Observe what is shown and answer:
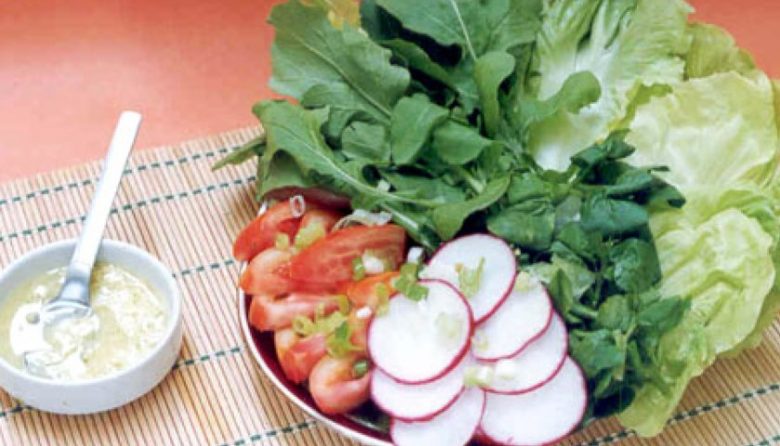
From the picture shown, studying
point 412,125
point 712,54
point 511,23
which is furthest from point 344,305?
point 712,54

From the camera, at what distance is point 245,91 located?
201cm

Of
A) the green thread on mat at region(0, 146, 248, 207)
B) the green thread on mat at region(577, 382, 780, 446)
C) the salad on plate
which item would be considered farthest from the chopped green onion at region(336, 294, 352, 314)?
the green thread on mat at region(0, 146, 248, 207)

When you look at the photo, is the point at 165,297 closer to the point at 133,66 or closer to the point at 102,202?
the point at 102,202

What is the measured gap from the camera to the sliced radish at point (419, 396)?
137 centimetres

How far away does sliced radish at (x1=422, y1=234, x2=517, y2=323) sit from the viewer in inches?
56.4

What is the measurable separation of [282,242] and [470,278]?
24 cm

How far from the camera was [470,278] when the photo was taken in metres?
1.44

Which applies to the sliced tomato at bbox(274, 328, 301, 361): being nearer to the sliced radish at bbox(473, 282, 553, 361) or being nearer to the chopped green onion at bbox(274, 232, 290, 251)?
the chopped green onion at bbox(274, 232, 290, 251)

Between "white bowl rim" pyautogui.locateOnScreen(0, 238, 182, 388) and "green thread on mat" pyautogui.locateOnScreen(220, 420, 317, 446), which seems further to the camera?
"green thread on mat" pyautogui.locateOnScreen(220, 420, 317, 446)

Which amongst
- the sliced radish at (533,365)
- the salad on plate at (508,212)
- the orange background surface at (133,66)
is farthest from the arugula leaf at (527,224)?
the orange background surface at (133,66)

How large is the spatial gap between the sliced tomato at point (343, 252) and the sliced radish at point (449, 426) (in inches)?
8.0

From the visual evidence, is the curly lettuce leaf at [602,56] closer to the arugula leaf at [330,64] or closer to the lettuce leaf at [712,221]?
the lettuce leaf at [712,221]

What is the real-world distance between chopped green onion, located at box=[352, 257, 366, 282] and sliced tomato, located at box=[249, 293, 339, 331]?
0.04m

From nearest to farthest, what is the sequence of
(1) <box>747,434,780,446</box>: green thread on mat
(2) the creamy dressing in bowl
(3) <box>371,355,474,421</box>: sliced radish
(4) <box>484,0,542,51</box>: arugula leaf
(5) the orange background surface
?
(3) <box>371,355,474,421</box>: sliced radish < (2) the creamy dressing in bowl < (1) <box>747,434,780,446</box>: green thread on mat < (4) <box>484,0,542,51</box>: arugula leaf < (5) the orange background surface
